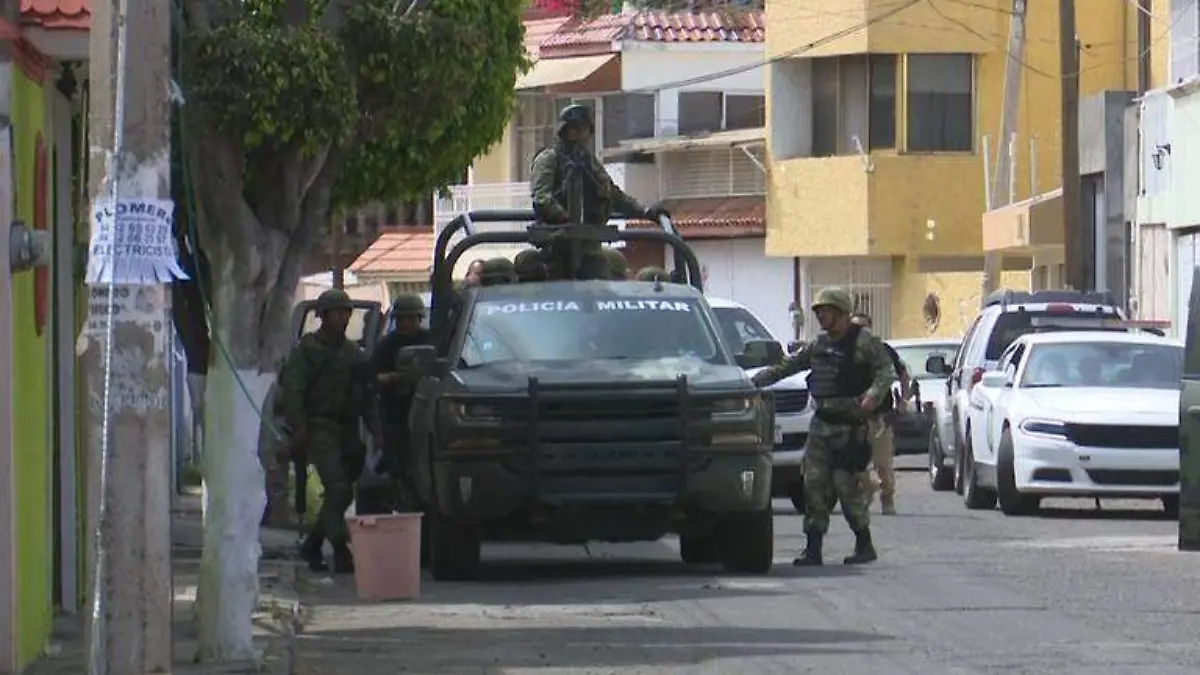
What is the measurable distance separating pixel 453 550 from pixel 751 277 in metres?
35.7

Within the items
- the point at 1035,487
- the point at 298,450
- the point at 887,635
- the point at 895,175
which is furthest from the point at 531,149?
the point at 887,635

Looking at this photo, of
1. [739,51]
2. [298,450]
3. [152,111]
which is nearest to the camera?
[152,111]

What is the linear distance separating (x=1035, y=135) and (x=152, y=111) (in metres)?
38.8

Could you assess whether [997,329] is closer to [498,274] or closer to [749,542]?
[498,274]

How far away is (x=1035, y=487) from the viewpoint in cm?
2345

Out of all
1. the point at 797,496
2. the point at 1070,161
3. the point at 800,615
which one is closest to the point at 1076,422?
the point at 797,496

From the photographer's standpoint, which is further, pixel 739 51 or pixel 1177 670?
pixel 739 51

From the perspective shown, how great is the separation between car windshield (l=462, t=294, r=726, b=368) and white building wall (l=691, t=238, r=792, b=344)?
3289 cm

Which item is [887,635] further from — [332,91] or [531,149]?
[531,149]

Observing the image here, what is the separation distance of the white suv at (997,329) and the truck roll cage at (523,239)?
7.48 m

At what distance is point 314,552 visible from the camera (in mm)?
18719

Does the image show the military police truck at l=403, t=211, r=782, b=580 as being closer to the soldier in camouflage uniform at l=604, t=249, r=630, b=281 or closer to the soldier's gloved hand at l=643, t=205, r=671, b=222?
the soldier in camouflage uniform at l=604, t=249, r=630, b=281

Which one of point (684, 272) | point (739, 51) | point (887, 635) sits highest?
point (739, 51)

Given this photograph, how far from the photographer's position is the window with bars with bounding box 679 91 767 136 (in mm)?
55594
